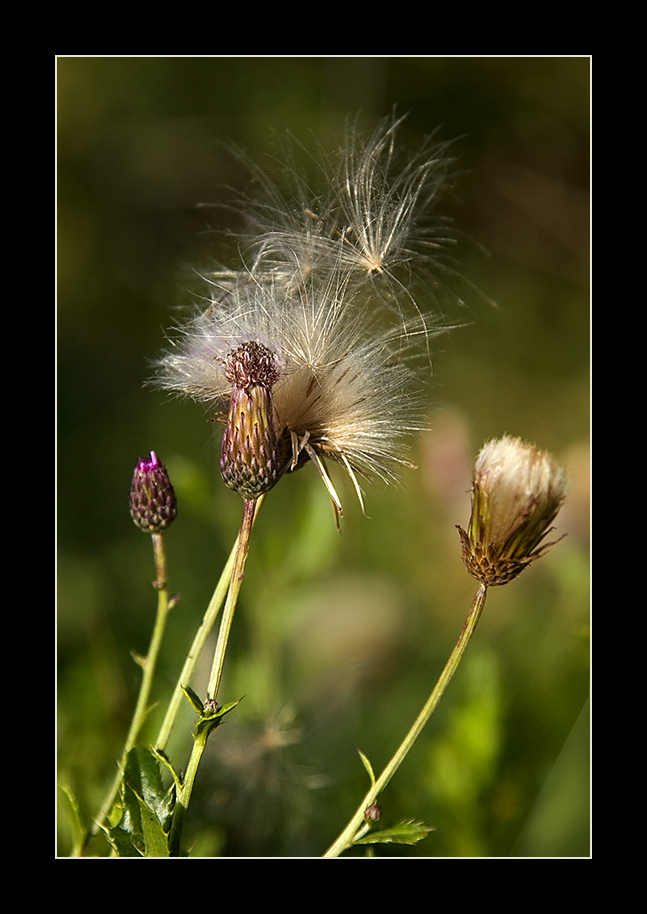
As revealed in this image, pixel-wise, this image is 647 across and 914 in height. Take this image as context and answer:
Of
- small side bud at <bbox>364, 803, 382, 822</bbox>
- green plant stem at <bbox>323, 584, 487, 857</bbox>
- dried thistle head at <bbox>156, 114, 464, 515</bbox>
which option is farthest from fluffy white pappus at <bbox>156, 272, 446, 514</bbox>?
small side bud at <bbox>364, 803, 382, 822</bbox>

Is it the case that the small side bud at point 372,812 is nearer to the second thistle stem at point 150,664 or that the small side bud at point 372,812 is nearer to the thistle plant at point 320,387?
the thistle plant at point 320,387

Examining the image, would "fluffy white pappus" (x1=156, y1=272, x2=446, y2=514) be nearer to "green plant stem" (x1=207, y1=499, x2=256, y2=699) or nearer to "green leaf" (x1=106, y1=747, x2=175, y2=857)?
"green plant stem" (x1=207, y1=499, x2=256, y2=699)

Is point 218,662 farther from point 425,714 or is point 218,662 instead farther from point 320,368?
point 320,368

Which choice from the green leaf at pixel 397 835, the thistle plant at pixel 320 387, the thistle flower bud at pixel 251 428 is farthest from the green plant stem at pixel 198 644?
the green leaf at pixel 397 835

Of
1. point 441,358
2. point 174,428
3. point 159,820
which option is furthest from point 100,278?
point 159,820

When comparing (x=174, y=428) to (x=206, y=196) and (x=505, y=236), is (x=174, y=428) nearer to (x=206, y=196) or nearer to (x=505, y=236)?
(x=206, y=196)

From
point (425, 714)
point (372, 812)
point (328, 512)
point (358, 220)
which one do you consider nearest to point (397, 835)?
point (372, 812)
